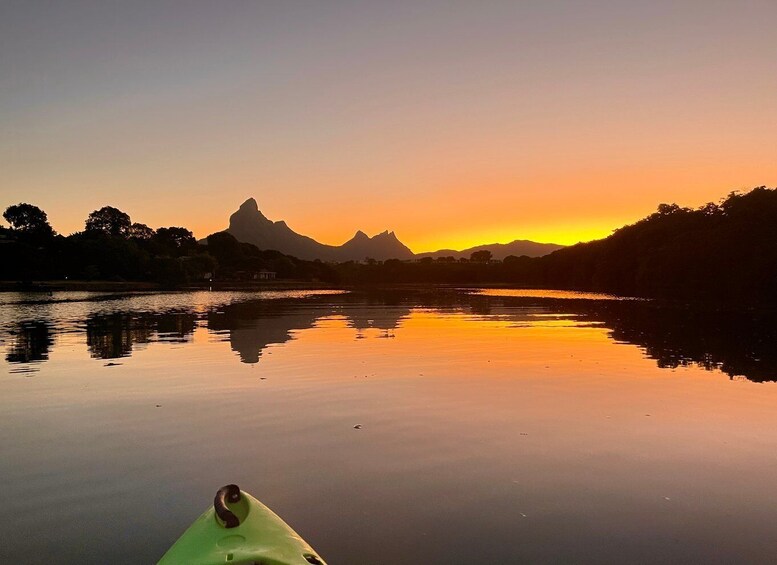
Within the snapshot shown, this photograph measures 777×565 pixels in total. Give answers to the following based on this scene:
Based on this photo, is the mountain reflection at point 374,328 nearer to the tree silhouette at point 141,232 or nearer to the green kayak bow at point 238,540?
the green kayak bow at point 238,540

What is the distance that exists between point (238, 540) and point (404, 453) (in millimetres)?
4226

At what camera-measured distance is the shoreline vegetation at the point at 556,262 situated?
64.8m

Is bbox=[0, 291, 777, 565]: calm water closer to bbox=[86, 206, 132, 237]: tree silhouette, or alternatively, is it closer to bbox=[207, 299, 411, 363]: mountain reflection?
bbox=[207, 299, 411, 363]: mountain reflection

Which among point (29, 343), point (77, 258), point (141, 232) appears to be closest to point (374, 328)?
point (29, 343)

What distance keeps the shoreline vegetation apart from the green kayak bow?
63.2m

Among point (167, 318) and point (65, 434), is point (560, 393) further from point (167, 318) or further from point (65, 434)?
point (167, 318)

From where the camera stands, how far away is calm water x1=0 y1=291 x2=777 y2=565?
5.76 metres

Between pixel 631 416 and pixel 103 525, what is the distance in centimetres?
903

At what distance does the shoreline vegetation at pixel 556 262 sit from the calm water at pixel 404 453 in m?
53.6

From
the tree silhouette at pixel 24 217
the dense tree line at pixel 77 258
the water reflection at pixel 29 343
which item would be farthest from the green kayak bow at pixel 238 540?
the tree silhouette at pixel 24 217

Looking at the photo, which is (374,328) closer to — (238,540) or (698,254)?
(238,540)

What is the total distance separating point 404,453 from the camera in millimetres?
8453

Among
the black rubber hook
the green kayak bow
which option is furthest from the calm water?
the black rubber hook

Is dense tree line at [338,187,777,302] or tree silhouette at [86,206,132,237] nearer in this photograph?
dense tree line at [338,187,777,302]
